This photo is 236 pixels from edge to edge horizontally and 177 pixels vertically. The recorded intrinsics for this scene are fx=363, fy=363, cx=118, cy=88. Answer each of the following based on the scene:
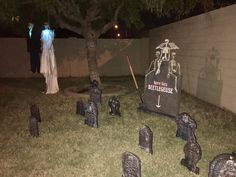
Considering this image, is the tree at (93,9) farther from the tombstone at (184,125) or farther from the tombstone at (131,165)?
the tombstone at (131,165)

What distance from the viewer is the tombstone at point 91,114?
24.3ft

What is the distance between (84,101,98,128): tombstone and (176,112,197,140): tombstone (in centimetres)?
172

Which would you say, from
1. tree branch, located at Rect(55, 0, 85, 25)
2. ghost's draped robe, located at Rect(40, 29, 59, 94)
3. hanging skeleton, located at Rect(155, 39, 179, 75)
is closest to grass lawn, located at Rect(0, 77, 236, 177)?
ghost's draped robe, located at Rect(40, 29, 59, 94)

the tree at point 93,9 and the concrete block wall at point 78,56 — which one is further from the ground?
the tree at point 93,9

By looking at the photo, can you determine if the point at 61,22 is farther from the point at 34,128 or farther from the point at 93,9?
the point at 34,128

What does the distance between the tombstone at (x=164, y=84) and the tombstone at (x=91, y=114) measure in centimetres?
162

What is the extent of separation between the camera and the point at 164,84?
8.12 meters

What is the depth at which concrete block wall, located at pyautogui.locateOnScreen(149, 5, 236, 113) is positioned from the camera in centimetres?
895

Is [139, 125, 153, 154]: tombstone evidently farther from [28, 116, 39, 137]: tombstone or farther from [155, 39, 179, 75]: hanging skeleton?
[155, 39, 179, 75]: hanging skeleton

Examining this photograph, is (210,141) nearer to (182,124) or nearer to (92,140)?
(182,124)

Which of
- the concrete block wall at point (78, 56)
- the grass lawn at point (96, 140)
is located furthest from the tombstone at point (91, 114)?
the concrete block wall at point (78, 56)

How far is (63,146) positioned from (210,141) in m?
2.67

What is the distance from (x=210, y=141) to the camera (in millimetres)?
6676

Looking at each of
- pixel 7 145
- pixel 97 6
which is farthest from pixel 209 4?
pixel 7 145
